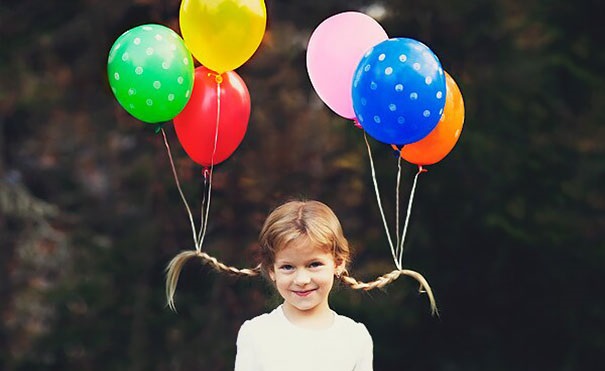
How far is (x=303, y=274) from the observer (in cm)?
302

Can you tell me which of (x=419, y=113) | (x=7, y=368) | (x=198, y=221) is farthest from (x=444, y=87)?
(x=7, y=368)

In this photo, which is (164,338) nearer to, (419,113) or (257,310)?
(257,310)

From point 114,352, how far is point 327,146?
213 centimetres

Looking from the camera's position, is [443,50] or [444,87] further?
[443,50]

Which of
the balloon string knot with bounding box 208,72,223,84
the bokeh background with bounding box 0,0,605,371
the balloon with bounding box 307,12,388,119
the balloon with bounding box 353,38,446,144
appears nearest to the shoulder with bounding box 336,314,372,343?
the balloon with bounding box 353,38,446,144

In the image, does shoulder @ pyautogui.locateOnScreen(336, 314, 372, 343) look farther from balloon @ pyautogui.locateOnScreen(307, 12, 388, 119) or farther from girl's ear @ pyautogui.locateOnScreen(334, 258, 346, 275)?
balloon @ pyautogui.locateOnScreen(307, 12, 388, 119)

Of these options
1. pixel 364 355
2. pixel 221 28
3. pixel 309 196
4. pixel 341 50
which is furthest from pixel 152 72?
pixel 309 196

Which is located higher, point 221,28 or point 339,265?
point 221,28

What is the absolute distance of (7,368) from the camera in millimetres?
7773

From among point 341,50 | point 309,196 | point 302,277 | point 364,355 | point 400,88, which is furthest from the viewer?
point 309,196

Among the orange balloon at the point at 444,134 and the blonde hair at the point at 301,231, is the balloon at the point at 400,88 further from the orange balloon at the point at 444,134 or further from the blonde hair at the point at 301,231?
the blonde hair at the point at 301,231

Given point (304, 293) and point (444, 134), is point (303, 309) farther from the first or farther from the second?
point (444, 134)

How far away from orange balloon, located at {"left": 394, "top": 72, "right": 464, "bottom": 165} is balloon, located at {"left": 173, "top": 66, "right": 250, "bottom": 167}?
593 mm

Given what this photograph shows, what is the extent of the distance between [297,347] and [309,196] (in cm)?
453
